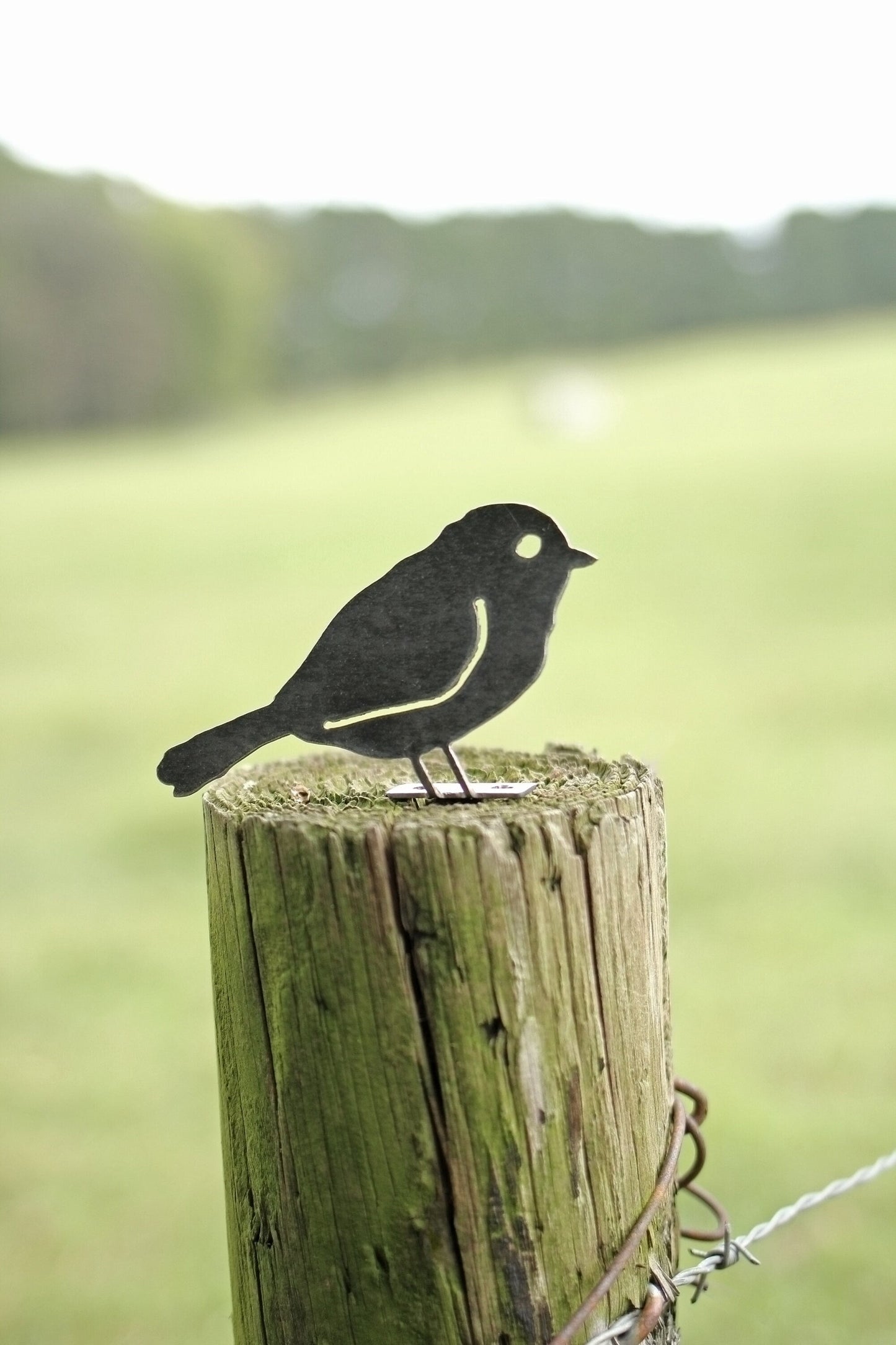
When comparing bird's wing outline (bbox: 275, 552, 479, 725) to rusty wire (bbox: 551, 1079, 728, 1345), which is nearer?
rusty wire (bbox: 551, 1079, 728, 1345)

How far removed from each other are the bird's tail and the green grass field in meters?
0.40

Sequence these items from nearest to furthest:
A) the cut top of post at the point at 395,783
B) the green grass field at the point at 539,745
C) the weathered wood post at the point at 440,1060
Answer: the weathered wood post at the point at 440,1060, the cut top of post at the point at 395,783, the green grass field at the point at 539,745

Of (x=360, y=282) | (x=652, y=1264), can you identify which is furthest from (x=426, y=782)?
(x=360, y=282)

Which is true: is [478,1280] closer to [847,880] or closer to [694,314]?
[847,880]

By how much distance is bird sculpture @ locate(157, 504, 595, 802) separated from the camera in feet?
4.06

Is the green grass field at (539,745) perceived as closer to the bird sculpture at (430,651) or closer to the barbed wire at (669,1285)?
the bird sculpture at (430,651)

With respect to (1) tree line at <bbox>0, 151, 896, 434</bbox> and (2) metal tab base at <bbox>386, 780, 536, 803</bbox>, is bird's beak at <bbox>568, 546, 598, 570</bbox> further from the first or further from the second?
(1) tree line at <bbox>0, 151, 896, 434</bbox>

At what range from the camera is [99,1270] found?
337 cm

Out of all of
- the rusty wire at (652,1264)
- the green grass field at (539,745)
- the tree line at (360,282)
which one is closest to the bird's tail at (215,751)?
the green grass field at (539,745)

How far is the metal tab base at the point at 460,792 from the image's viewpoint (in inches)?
46.2

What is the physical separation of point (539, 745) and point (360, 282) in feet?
61.2

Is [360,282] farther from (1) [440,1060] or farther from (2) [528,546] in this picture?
(1) [440,1060]

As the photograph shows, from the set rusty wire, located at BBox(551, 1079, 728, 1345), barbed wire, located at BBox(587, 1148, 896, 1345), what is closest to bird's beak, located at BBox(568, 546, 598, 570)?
rusty wire, located at BBox(551, 1079, 728, 1345)

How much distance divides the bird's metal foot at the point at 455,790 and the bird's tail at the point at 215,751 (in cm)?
14
